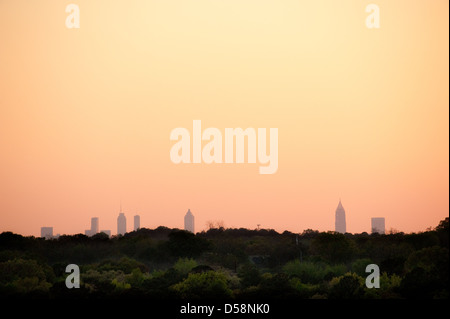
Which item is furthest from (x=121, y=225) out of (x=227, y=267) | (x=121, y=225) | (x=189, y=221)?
(x=227, y=267)

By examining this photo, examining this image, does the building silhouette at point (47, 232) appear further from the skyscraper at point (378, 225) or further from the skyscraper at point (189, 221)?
the skyscraper at point (378, 225)

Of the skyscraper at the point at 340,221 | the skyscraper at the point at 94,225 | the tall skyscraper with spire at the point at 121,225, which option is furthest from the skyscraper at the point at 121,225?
the skyscraper at the point at 340,221

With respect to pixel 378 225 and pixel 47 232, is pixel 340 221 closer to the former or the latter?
pixel 378 225

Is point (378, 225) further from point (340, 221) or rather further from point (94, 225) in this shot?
point (94, 225)

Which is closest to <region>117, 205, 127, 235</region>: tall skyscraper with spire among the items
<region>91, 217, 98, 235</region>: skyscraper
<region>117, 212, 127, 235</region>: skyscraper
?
<region>117, 212, 127, 235</region>: skyscraper

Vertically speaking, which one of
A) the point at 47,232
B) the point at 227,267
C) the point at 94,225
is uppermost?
A: the point at 94,225

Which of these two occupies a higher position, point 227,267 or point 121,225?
point 121,225

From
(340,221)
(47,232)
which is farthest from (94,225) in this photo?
(340,221)

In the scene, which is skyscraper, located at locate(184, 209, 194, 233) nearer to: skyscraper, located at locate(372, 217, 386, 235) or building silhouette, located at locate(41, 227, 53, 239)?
building silhouette, located at locate(41, 227, 53, 239)

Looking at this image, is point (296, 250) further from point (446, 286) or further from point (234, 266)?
point (446, 286)

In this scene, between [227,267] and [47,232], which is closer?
[227,267]
